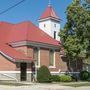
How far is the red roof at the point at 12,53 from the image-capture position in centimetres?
4150

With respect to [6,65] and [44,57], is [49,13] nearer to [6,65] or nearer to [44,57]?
[44,57]

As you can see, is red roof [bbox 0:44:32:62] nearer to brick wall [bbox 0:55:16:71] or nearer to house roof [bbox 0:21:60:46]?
brick wall [bbox 0:55:16:71]

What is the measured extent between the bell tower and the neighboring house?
1340cm

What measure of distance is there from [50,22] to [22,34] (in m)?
19.2

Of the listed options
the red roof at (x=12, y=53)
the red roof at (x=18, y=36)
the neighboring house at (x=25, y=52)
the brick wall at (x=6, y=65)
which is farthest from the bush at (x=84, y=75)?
the brick wall at (x=6, y=65)

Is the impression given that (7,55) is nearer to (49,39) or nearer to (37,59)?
(37,59)

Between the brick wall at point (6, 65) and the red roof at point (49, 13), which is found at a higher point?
the red roof at point (49, 13)

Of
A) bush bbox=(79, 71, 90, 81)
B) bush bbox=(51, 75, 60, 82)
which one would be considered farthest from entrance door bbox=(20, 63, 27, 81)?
bush bbox=(79, 71, 90, 81)

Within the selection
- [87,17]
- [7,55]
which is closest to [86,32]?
[87,17]

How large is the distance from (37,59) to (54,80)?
13.3 ft

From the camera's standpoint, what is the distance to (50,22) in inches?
2547

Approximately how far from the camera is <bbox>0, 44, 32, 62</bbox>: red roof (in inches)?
1634

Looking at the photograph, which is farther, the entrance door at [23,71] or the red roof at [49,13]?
the red roof at [49,13]

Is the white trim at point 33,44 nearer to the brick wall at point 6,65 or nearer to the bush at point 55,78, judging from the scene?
the brick wall at point 6,65
